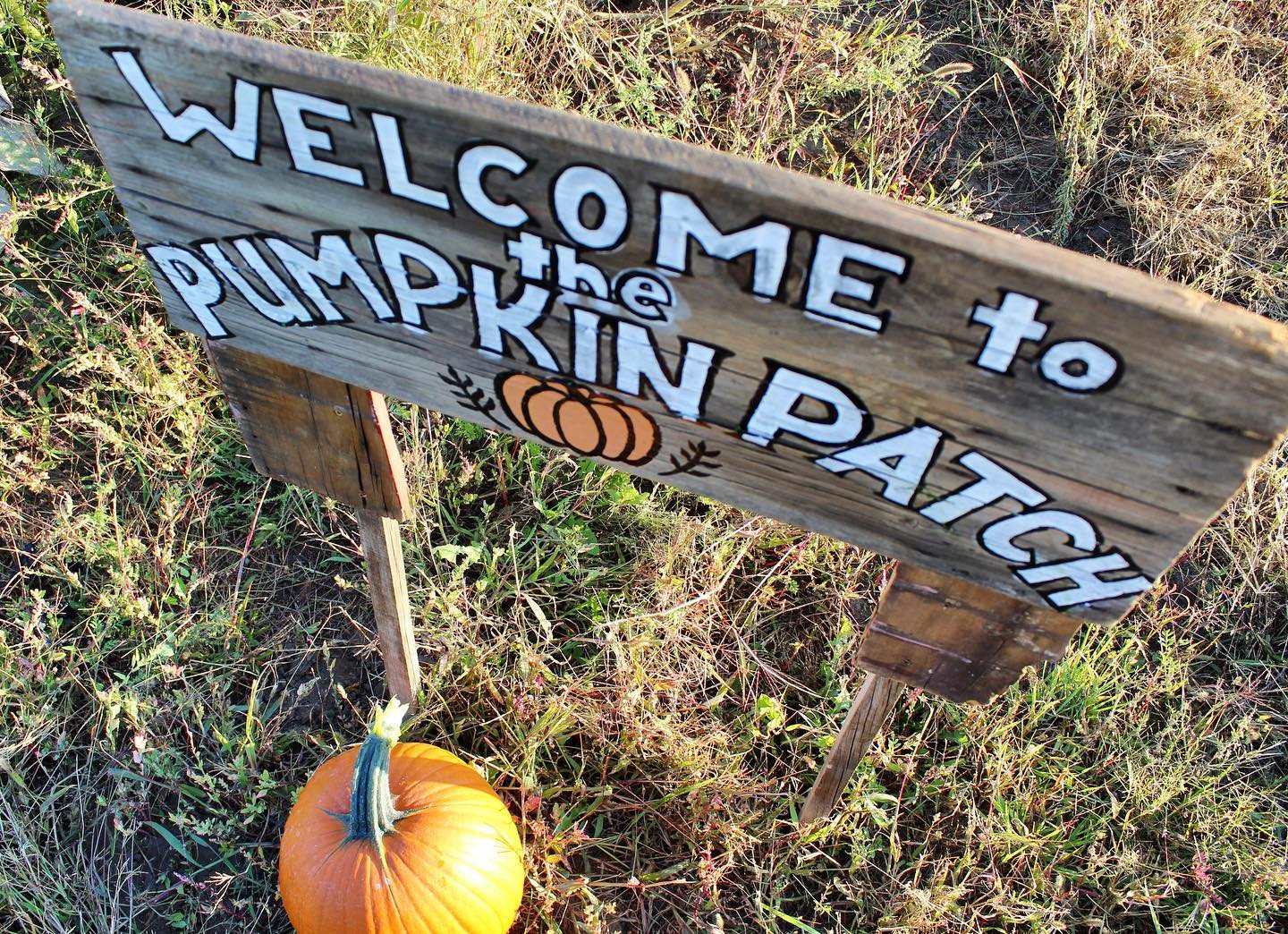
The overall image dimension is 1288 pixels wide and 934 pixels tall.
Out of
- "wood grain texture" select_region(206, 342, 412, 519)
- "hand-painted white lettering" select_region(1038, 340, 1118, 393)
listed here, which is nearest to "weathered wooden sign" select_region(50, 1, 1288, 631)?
"hand-painted white lettering" select_region(1038, 340, 1118, 393)

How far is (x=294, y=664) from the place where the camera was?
270cm

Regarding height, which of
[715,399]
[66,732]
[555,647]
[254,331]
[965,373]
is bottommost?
[66,732]


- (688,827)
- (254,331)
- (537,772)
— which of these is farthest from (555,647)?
(254,331)

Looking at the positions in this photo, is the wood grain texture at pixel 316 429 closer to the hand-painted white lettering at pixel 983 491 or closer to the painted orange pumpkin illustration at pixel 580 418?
the painted orange pumpkin illustration at pixel 580 418

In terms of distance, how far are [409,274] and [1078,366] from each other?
3.06ft

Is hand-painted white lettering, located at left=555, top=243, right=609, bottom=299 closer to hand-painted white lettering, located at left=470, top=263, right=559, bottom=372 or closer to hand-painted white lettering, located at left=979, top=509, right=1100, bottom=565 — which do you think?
hand-painted white lettering, located at left=470, top=263, right=559, bottom=372

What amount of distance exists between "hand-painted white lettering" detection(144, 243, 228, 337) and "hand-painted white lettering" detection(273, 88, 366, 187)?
0.35m

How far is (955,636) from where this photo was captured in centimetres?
167

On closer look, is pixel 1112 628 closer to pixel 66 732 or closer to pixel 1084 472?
pixel 1084 472

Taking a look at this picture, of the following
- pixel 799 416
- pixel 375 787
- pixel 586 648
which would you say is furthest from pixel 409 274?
pixel 586 648

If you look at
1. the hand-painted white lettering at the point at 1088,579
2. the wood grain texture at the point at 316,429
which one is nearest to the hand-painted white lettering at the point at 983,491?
the hand-painted white lettering at the point at 1088,579

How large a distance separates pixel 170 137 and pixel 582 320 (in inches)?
25.9

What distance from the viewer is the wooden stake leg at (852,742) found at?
2002 mm

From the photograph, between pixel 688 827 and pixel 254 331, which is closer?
pixel 254 331
